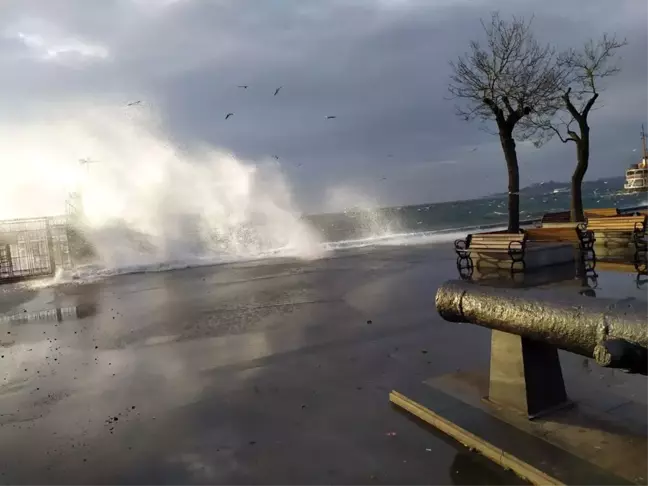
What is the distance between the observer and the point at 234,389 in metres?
6.90

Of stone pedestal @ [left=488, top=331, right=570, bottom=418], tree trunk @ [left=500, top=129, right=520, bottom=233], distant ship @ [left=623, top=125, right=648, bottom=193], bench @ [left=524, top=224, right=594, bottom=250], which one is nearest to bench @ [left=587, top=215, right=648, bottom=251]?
bench @ [left=524, top=224, right=594, bottom=250]

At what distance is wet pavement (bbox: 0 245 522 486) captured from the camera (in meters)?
4.79

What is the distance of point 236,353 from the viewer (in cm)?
862

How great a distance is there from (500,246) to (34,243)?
2172 cm

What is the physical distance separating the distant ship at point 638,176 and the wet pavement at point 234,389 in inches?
3104

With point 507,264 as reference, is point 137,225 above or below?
above

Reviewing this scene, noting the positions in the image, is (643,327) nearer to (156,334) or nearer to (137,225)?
(156,334)

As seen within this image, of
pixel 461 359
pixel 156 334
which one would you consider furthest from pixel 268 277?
pixel 461 359

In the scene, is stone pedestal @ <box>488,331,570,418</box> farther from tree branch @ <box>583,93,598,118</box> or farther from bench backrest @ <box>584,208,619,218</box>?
tree branch @ <box>583,93,598,118</box>

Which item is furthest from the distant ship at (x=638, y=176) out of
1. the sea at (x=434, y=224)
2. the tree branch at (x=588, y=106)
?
the tree branch at (x=588, y=106)

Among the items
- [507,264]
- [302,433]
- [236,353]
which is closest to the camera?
[302,433]

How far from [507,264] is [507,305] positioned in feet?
29.0

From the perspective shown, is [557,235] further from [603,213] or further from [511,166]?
[603,213]

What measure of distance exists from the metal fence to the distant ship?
7632cm
